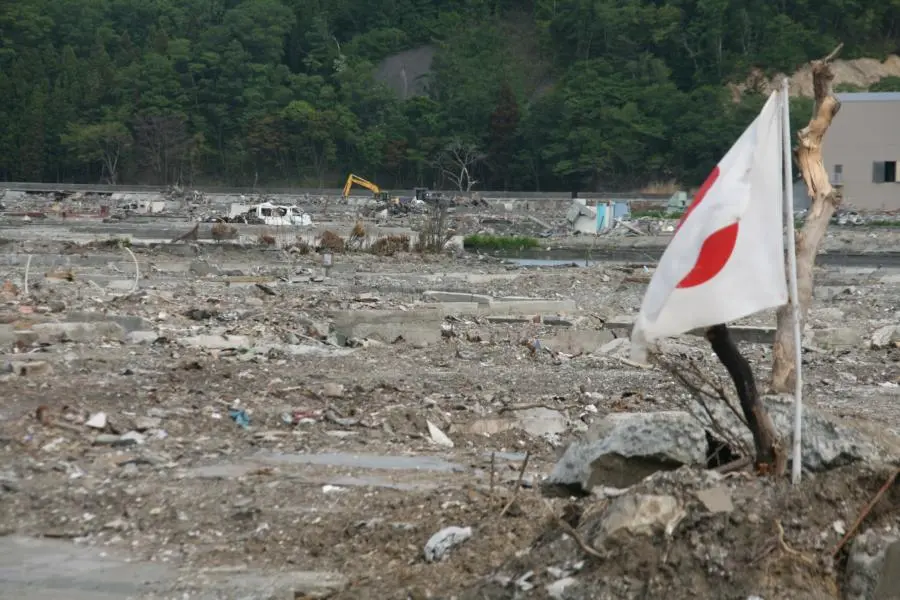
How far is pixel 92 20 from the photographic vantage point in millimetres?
115250

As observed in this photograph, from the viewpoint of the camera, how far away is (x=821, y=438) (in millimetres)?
5617

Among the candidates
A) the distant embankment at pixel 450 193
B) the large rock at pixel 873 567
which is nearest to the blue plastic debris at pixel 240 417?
the large rock at pixel 873 567

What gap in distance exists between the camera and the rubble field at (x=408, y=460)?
496cm

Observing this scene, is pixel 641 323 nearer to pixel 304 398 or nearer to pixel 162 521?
pixel 162 521

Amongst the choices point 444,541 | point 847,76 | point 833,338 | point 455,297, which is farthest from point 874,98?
point 444,541

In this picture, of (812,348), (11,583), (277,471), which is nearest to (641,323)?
(11,583)

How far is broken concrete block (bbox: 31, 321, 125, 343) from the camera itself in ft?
43.1

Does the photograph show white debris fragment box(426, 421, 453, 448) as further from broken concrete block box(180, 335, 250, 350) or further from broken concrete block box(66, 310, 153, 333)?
broken concrete block box(66, 310, 153, 333)

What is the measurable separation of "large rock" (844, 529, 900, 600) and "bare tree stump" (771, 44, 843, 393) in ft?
4.40

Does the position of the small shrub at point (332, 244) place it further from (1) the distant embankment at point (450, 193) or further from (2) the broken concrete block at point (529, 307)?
(1) the distant embankment at point (450, 193)

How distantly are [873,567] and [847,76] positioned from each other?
83.3 metres

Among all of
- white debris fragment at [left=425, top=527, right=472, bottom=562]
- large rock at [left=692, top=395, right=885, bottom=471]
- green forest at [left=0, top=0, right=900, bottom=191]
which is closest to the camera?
large rock at [left=692, top=395, right=885, bottom=471]

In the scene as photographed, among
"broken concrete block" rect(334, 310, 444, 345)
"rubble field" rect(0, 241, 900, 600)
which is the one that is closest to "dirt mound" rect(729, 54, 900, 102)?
"rubble field" rect(0, 241, 900, 600)

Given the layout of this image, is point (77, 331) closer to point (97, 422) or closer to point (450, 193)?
point (97, 422)
